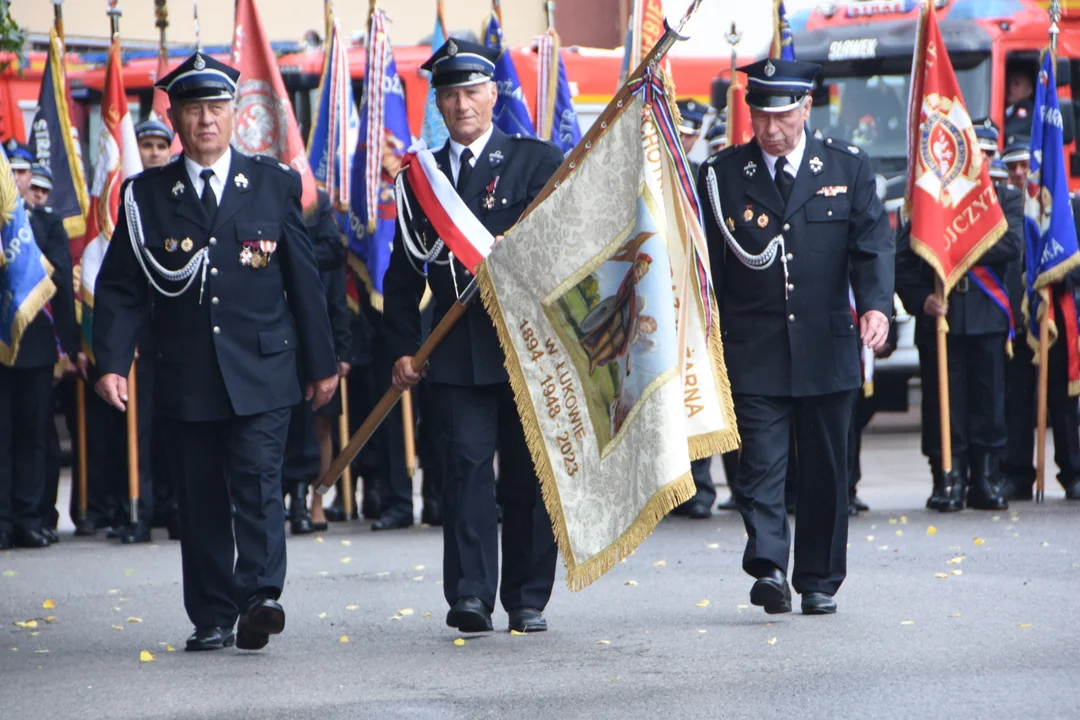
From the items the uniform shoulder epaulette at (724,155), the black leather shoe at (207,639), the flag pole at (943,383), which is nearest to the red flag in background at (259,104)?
the flag pole at (943,383)

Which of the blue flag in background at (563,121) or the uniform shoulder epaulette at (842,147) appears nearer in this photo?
the uniform shoulder epaulette at (842,147)

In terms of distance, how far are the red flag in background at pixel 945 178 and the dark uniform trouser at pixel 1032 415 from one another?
1.30m

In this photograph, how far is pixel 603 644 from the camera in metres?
6.56

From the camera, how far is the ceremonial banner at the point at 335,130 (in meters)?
11.8

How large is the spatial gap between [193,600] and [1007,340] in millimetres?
6116

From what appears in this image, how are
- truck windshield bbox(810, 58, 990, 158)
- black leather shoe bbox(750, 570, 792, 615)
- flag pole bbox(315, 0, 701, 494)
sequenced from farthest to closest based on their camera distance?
truck windshield bbox(810, 58, 990, 158) < black leather shoe bbox(750, 570, 792, 615) < flag pole bbox(315, 0, 701, 494)

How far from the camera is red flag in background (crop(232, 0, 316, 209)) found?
11.2 meters

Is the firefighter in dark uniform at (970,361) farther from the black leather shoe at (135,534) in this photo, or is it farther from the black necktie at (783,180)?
the black leather shoe at (135,534)

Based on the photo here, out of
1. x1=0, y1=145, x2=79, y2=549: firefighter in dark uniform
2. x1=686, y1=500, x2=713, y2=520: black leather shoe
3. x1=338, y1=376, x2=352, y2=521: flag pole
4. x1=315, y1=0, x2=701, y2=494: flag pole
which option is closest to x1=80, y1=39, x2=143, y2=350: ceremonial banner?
x1=0, y1=145, x2=79, y2=549: firefighter in dark uniform

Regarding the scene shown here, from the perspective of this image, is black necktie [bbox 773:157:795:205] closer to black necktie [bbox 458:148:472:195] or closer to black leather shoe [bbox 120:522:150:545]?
black necktie [bbox 458:148:472:195]

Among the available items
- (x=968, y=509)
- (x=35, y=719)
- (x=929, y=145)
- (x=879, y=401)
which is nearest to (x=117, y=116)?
(x=929, y=145)

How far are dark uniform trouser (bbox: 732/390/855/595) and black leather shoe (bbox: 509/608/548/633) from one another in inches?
31.7

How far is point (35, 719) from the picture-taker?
5.54 m

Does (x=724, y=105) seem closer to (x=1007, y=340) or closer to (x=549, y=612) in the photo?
(x=1007, y=340)
